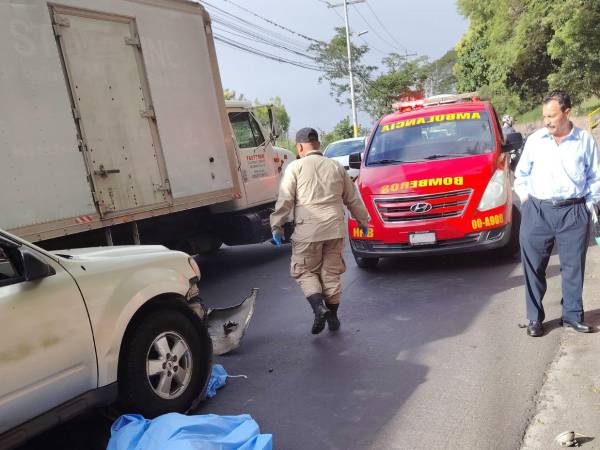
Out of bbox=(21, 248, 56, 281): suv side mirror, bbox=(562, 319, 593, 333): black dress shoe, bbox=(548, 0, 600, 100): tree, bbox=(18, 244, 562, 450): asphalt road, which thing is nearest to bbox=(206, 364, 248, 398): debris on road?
bbox=(18, 244, 562, 450): asphalt road

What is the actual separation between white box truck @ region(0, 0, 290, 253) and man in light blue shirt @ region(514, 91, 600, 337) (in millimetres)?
3970

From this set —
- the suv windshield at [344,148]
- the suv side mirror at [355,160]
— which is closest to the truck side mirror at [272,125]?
the suv side mirror at [355,160]

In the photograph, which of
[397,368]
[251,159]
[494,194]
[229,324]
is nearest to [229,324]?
[229,324]

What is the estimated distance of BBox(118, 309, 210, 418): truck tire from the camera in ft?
10.3

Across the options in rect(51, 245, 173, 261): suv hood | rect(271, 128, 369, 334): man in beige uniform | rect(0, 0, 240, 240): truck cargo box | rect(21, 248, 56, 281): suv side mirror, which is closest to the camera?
rect(21, 248, 56, 281): suv side mirror

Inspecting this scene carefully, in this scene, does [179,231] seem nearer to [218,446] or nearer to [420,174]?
[420,174]

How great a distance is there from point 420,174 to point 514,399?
11.2 ft

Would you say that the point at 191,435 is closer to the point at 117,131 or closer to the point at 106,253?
the point at 106,253

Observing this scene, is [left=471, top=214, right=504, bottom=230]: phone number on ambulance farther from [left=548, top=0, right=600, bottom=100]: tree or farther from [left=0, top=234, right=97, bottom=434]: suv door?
[left=548, top=0, right=600, bottom=100]: tree

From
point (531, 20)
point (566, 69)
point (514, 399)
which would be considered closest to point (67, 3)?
point (514, 399)

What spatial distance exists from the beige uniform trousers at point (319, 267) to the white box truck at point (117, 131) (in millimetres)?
2211

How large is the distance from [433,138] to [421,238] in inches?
64.2

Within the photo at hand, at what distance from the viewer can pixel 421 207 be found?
6094 mm

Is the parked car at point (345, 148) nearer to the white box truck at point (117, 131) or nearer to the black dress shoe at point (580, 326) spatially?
the white box truck at point (117, 131)
